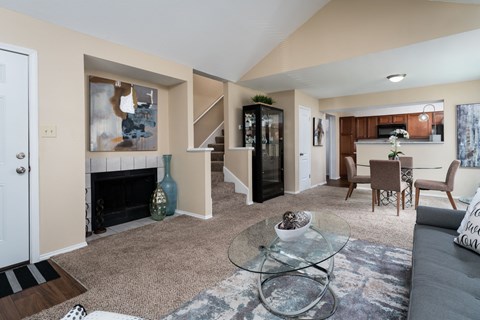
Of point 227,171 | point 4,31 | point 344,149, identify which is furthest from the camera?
point 344,149

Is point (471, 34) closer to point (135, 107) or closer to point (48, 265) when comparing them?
point (135, 107)

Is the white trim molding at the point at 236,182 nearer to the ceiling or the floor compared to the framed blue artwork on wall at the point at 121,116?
nearer to the floor

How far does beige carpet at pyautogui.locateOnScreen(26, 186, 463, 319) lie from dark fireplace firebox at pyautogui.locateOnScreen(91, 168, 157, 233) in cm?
48

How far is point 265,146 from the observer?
4.88 meters

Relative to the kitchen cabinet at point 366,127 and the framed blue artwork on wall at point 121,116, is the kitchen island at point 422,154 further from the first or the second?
the framed blue artwork on wall at point 121,116

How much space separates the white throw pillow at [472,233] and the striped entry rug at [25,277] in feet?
9.99

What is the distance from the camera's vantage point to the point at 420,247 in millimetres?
1580

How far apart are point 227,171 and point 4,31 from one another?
3.53 meters

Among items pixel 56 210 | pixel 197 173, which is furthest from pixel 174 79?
pixel 56 210

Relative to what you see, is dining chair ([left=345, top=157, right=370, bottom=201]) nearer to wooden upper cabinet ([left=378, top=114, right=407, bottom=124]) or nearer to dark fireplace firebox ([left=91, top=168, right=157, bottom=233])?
dark fireplace firebox ([left=91, top=168, right=157, bottom=233])

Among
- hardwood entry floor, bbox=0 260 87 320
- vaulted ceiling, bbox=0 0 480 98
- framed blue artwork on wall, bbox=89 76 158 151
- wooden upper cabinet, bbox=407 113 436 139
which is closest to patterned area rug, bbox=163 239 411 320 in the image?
hardwood entry floor, bbox=0 260 87 320

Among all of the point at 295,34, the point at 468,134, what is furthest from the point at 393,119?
the point at 295,34

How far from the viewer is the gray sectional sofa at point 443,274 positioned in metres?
0.95

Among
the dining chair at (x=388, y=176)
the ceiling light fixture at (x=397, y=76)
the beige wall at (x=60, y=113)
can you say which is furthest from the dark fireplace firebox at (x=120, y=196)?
the ceiling light fixture at (x=397, y=76)
